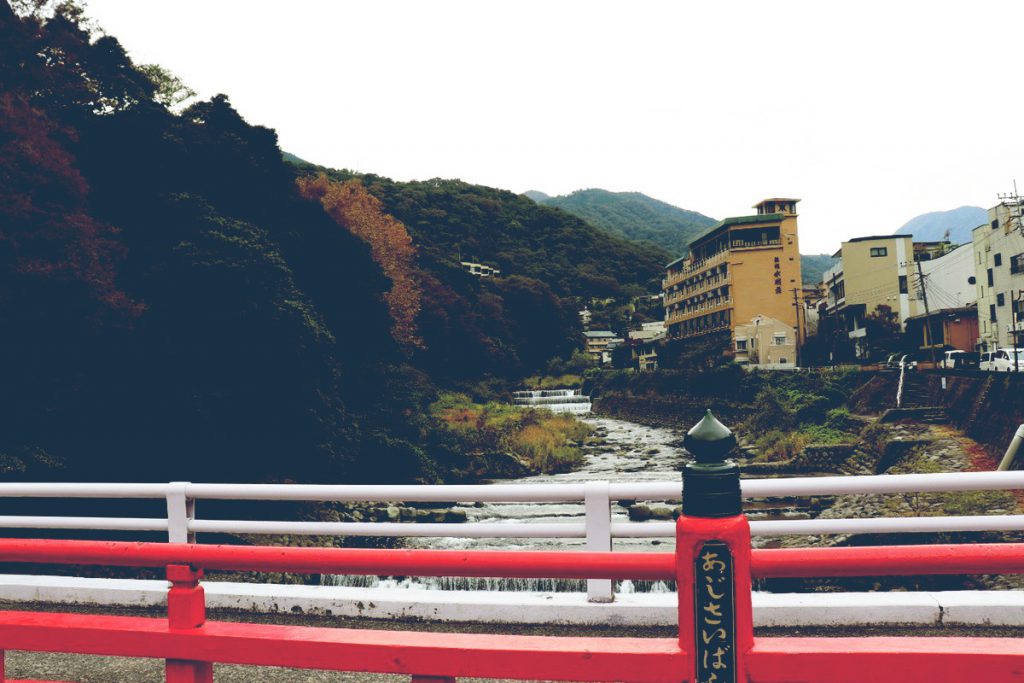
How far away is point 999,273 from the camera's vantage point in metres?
41.8

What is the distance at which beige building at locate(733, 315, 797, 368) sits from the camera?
6128 cm

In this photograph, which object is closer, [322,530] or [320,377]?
[322,530]

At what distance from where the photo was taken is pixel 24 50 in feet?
68.1

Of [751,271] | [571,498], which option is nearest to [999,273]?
[751,271]

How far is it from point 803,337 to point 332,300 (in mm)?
46879

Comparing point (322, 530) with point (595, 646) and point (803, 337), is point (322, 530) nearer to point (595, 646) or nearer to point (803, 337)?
point (595, 646)

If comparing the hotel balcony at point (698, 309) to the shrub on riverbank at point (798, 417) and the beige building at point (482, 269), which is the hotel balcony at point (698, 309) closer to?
the shrub on riverbank at point (798, 417)

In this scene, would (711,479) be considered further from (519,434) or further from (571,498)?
(519,434)

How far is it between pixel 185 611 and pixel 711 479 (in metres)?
1.88

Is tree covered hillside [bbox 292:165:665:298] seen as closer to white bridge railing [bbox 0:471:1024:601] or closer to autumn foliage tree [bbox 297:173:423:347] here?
autumn foliage tree [bbox 297:173:423:347]

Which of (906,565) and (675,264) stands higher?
(675,264)

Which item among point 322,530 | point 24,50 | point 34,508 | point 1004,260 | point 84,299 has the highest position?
point 24,50

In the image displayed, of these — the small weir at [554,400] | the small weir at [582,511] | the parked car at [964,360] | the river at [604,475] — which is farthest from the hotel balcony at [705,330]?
the parked car at [964,360]

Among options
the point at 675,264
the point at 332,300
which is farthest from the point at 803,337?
the point at 332,300
